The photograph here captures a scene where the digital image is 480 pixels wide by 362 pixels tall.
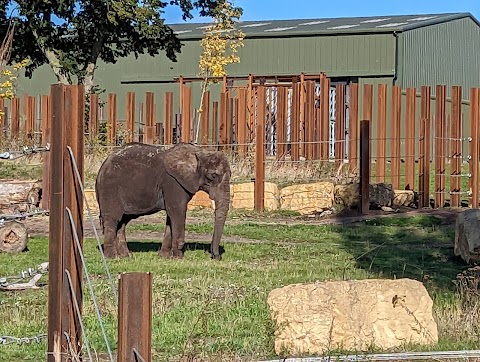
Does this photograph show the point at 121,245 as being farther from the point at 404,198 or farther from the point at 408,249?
the point at 404,198

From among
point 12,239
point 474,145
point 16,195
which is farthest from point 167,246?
point 474,145

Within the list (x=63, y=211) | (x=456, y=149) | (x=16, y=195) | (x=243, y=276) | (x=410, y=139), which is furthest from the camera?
(x=410, y=139)

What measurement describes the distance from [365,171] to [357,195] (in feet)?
1.98

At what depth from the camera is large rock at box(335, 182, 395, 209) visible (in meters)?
22.0

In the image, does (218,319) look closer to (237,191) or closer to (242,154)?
(237,191)

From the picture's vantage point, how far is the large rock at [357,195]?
867 inches

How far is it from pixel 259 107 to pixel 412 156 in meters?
3.57

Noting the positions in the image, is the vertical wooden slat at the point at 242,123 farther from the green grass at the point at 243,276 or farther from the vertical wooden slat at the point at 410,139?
the green grass at the point at 243,276

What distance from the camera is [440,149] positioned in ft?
77.4

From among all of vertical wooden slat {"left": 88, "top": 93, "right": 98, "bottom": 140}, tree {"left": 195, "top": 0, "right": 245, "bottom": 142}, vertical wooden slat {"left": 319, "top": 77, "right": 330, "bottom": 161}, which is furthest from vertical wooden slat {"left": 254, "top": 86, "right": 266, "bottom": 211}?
tree {"left": 195, "top": 0, "right": 245, "bottom": 142}

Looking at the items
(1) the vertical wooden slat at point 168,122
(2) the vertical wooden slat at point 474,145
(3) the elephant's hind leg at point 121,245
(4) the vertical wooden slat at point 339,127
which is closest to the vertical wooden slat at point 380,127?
(4) the vertical wooden slat at point 339,127

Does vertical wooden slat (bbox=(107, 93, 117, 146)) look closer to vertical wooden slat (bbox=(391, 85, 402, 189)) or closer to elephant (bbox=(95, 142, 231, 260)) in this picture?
vertical wooden slat (bbox=(391, 85, 402, 189))

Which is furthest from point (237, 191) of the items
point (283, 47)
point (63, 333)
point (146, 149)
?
point (283, 47)

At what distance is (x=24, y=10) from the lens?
36250 mm
